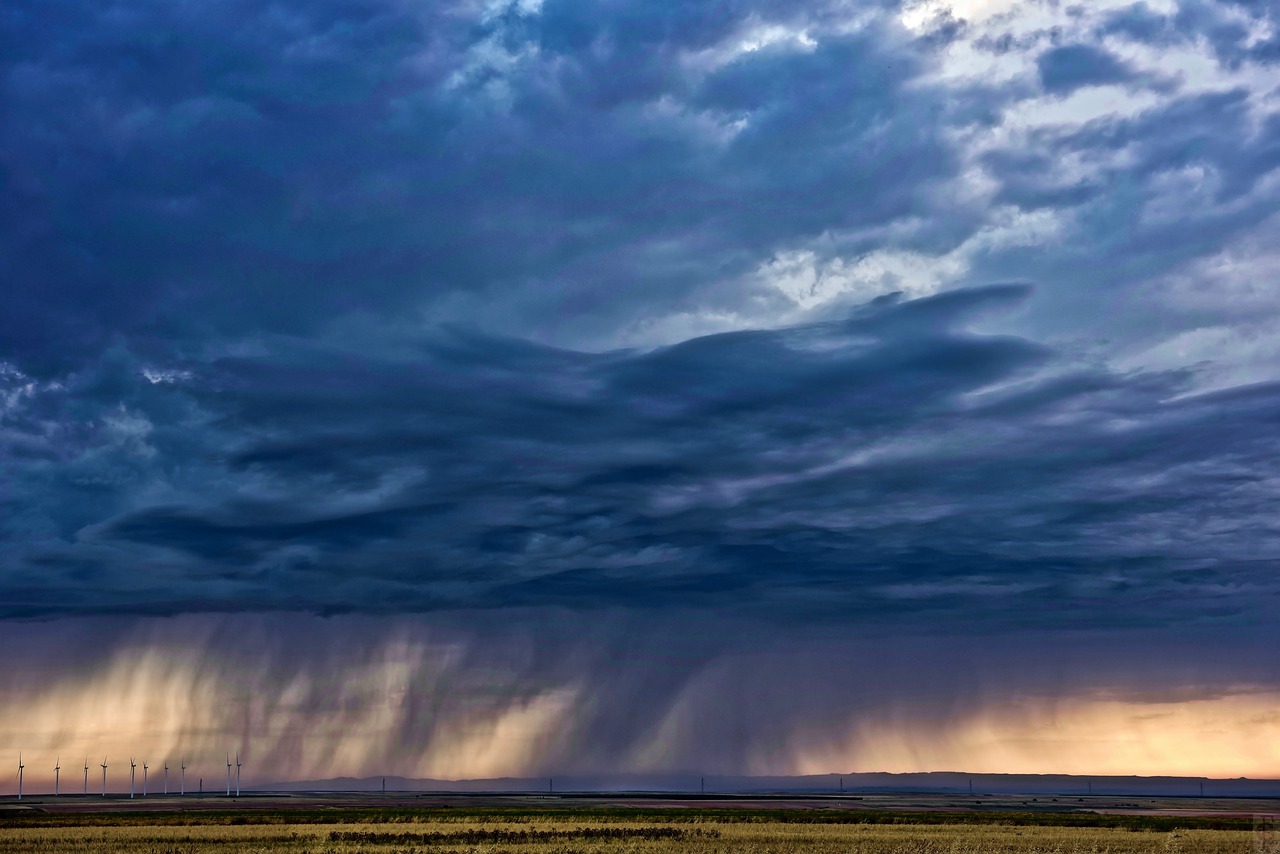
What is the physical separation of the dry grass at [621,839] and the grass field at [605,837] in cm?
9

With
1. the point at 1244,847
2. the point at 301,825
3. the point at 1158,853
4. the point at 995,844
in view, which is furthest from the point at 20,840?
the point at 1244,847

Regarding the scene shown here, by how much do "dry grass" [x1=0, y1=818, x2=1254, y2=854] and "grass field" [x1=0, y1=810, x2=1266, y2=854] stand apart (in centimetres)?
9

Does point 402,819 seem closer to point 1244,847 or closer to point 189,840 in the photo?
point 189,840

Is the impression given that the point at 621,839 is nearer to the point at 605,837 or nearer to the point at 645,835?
the point at 605,837

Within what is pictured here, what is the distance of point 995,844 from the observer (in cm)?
8244

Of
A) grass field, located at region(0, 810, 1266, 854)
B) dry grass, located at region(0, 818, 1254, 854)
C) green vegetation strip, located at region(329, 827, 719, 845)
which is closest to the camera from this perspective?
dry grass, located at region(0, 818, 1254, 854)

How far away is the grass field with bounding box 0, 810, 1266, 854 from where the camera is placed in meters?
78.1

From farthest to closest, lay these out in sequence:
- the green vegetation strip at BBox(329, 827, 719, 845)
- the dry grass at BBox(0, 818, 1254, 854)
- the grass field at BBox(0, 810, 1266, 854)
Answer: the green vegetation strip at BBox(329, 827, 719, 845) → the grass field at BBox(0, 810, 1266, 854) → the dry grass at BBox(0, 818, 1254, 854)

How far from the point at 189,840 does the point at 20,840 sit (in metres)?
14.8

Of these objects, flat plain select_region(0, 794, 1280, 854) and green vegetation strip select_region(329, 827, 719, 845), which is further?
green vegetation strip select_region(329, 827, 719, 845)

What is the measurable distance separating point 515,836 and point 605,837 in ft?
24.1

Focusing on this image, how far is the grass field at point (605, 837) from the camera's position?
7812 centimetres

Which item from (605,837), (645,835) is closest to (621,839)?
(605,837)

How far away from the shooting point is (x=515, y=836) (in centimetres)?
9412
